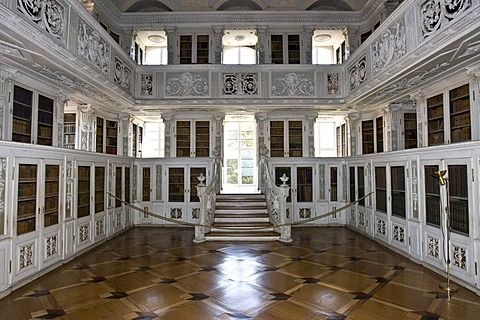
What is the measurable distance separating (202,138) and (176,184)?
151 cm

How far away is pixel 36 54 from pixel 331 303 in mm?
4873

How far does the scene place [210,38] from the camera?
917 centimetres

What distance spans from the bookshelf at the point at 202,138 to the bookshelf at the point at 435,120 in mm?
5453

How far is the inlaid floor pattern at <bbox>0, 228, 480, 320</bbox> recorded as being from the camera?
3412 millimetres

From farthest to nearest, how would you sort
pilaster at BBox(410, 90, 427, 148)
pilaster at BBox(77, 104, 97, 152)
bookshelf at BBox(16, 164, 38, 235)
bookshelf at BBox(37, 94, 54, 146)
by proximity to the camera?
pilaster at BBox(77, 104, 97, 152)
pilaster at BBox(410, 90, 427, 148)
bookshelf at BBox(37, 94, 54, 146)
bookshelf at BBox(16, 164, 38, 235)

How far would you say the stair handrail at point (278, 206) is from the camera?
6953 mm

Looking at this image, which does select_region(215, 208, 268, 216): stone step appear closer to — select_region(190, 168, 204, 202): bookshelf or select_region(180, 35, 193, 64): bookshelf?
select_region(190, 168, 204, 202): bookshelf

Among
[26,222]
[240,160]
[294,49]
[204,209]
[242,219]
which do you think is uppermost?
[294,49]

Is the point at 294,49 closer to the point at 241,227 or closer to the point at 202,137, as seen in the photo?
the point at 202,137

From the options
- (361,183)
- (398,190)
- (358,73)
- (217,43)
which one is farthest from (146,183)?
(398,190)

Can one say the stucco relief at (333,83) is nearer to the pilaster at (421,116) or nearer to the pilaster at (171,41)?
→ the pilaster at (421,116)

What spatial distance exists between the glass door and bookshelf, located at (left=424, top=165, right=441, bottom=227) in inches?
233

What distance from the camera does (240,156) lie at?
35.1 feet

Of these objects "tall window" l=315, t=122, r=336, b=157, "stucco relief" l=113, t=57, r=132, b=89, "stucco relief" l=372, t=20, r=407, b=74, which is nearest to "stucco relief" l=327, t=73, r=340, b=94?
"stucco relief" l=372, t=20, r=407, b=74
